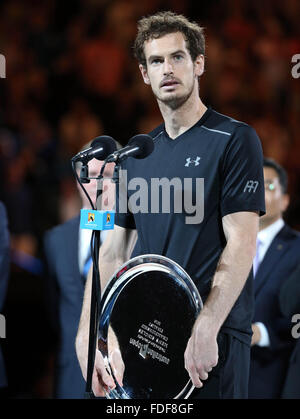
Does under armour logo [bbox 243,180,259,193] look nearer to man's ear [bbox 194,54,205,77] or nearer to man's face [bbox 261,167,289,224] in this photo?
man's ear [bbox 194,54,205,77]

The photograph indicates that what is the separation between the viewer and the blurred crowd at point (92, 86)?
5152mm

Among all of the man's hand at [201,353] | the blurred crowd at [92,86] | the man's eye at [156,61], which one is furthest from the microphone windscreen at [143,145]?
the blurred crowd at [92,86]

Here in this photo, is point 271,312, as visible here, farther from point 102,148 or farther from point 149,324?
point 102,148

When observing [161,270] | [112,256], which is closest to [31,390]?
[112,256]

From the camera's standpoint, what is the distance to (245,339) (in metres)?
2.28

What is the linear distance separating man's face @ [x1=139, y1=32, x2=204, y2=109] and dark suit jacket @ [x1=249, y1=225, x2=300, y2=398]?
138cm

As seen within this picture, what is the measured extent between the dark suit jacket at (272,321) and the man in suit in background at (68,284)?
78 cm

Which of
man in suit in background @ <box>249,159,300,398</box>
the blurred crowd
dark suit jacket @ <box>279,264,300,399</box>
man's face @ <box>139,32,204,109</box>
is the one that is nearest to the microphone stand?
man's face @ <box>139,32,204,109</box>

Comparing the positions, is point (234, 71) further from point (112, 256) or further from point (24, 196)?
point (112, 256)

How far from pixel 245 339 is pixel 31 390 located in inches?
97.8

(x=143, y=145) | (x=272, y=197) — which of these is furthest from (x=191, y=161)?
(x=272, y=197)

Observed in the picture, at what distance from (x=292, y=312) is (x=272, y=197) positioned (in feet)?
2.00

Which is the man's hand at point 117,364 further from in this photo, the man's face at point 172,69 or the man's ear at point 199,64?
the man's ear at point 199,64

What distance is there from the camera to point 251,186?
2.20 m
